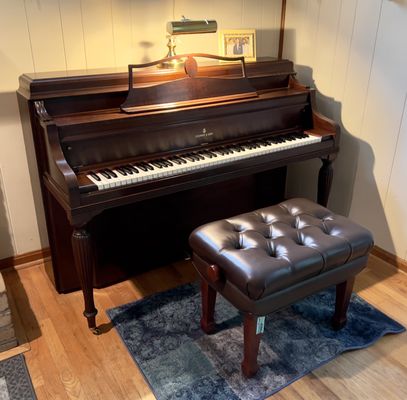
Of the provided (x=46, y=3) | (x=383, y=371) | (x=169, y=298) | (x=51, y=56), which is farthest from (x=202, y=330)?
(x=46, y=3)

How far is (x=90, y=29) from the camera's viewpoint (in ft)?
6.78

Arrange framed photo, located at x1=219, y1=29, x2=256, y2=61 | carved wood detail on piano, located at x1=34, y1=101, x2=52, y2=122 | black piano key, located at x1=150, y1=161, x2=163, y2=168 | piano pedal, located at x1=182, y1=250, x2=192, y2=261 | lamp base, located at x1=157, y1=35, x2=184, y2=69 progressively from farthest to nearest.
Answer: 1. piano pedal, located at x1=182, y1=250, x2=192, y2=261
2. framed photo, located at x1=219, y1=29, x2=256, y2=61
3. lamp base, located at x1=157, y1=35, x2=184, y2=69
4. black piano key, located at x1=150, y1=161, x2=163, y2=168
5. carved wood detail on piano, located at x1=34, y1=101, x2=52, y2=122

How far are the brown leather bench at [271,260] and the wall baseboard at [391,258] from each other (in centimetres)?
66

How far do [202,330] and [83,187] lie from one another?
2.63 feet

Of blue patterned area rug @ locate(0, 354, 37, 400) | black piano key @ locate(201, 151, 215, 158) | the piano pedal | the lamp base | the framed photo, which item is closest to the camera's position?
blue patterned area rug @ locate(0, 354, 37, 400)

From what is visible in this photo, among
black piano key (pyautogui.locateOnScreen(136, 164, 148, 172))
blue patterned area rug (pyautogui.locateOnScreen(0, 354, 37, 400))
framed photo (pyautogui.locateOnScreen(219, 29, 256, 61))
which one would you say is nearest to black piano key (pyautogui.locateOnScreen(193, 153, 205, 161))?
black piano key (pyautogui.locateOnScreen(136, 164, 148, 172))

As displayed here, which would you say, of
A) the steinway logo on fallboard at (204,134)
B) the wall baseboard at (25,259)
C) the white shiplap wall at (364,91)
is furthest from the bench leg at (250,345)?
the wall baseboard at (25,259)

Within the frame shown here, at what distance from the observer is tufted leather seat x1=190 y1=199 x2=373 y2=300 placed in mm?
1415

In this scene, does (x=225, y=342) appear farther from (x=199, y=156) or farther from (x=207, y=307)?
(x=199, y=156)

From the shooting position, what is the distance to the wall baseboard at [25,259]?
226 centimetres

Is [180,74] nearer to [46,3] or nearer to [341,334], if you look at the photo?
[46,3]

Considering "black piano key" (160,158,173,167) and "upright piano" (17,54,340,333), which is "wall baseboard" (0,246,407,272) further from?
"black piano key" (160,158,173,167)

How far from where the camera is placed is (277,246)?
155cm

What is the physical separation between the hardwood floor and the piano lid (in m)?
0.91
